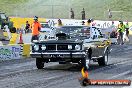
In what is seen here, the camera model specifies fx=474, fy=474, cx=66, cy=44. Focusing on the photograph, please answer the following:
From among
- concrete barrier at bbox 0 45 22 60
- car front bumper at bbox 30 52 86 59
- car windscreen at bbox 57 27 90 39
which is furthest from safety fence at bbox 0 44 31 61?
car front bumper at bbox 30 52 86 59

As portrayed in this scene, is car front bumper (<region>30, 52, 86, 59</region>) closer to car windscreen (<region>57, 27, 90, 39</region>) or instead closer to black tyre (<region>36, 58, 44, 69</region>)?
black tyre (<region>36, 58, 44, 69</region>)

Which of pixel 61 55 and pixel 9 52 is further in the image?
pixel 9 52

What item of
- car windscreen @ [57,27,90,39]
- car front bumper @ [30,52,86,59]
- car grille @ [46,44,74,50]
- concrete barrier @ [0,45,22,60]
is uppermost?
car windscreen @ [57,27,90,39]

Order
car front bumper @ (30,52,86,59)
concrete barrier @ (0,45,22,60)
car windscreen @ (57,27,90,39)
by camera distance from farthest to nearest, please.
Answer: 1. concrete barrier @ (0,45,22,60)
2. car windscreen @ (57,27,90,39)
3. car front bumper @ (30,52,86,59)

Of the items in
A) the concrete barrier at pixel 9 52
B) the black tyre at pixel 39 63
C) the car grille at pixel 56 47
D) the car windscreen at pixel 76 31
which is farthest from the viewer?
the concrete barrier at pixel 9 52

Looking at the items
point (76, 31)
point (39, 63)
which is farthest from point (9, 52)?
point (76, 31)

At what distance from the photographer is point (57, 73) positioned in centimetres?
1475

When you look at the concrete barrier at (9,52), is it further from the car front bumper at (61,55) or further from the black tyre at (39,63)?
the car front bumper at (61,55)

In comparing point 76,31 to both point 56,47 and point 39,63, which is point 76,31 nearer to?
point 56,47

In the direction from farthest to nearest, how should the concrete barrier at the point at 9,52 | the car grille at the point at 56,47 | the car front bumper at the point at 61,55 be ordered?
the concrete barrier at the point at 9,52 → the car grille at the point at 56,47 → the car front bumper at the point at 61,55

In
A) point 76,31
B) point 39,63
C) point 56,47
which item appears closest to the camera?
→ point 56,47

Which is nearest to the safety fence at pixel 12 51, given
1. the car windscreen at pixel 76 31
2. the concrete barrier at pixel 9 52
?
the concrete barrier at pixel 9 52

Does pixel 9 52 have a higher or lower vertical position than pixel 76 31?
lower

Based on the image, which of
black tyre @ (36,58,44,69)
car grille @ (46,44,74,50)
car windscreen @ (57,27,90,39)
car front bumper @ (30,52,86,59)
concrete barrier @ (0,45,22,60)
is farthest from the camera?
concrete barrier @ (0,45,22,60)
